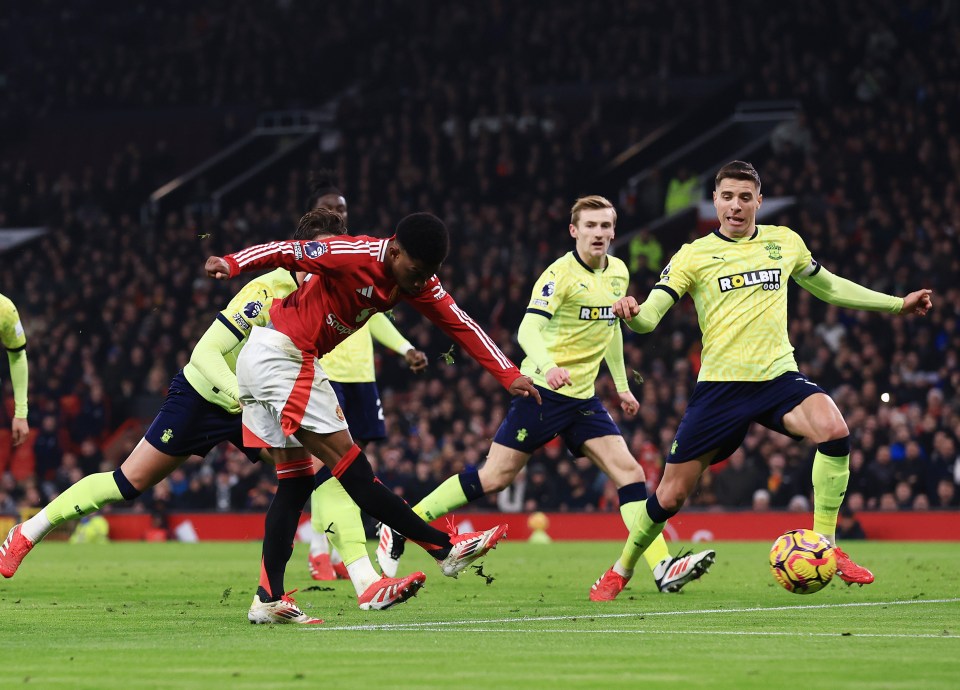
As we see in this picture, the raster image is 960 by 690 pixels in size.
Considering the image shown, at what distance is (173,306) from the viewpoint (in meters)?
29.7

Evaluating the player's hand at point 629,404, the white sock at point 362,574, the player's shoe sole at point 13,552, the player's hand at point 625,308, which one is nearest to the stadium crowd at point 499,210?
the player's hand at point 629,404

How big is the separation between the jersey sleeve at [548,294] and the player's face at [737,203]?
1.69 m

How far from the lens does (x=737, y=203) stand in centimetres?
1006

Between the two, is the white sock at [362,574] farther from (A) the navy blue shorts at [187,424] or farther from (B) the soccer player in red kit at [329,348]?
(A) the navy blue shorts at [187,424]

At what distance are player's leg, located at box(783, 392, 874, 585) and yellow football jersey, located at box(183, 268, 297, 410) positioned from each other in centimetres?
358

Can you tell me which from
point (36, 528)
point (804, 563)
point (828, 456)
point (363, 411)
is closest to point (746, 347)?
point (828, 456)

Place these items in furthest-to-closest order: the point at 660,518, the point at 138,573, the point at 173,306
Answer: the point at 173,306, the point at 138,573, the point at 660,518

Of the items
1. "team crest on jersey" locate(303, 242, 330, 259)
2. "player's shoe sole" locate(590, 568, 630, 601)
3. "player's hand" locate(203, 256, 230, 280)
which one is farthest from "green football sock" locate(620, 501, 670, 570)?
"player's hand" locate(203, 256, 230, 280)

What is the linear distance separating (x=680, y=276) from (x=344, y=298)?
2.58 m

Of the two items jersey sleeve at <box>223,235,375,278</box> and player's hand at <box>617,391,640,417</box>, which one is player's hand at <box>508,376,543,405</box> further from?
player's hand at <box>617,391,640,417</box>

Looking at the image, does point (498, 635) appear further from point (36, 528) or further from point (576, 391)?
point (36, 528)

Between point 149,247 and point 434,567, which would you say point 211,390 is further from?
point 149,247

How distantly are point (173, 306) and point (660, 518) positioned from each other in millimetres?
20704

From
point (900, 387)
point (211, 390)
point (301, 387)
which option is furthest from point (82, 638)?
point (900, 387)
